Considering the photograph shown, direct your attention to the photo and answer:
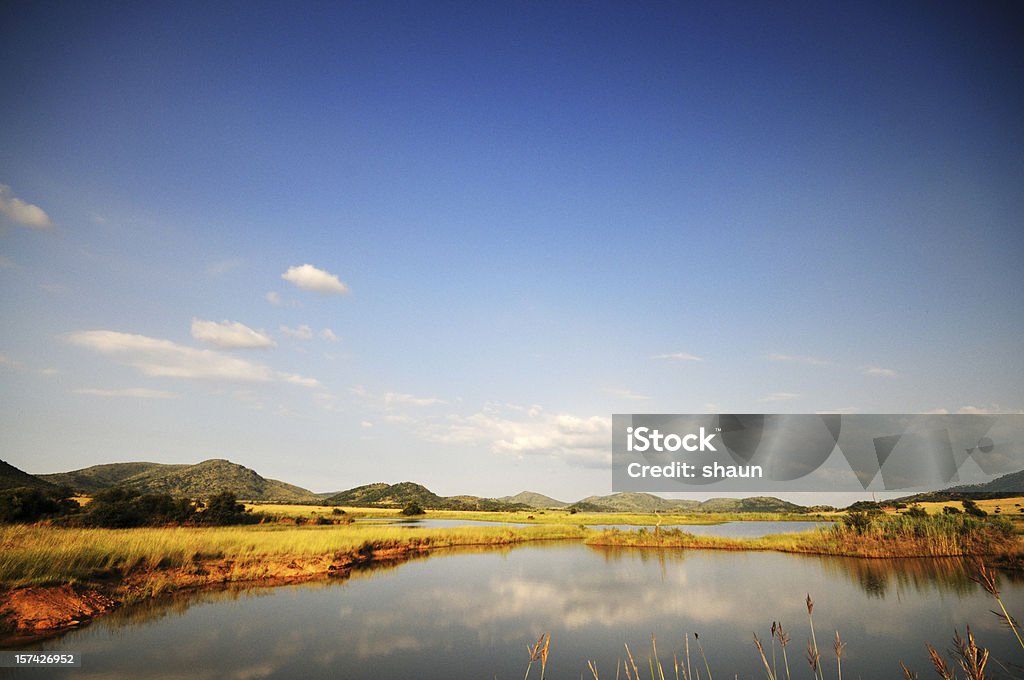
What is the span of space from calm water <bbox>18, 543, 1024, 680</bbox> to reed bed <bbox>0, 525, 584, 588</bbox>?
9.15ft

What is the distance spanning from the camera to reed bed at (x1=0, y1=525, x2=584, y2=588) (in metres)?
15.6

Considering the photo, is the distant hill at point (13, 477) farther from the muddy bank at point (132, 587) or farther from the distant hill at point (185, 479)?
the muddy bank at point (132, 587)

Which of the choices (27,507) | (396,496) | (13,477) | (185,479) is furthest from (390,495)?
(27,507)

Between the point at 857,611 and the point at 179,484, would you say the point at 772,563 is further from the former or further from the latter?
the point at 179,484

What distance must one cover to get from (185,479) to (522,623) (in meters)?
139

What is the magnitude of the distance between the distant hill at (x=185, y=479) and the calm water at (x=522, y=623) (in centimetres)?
11160

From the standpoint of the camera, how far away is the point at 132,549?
65.1ft

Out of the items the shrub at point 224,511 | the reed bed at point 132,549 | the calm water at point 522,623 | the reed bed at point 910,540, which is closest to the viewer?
the calm water at point 522,623

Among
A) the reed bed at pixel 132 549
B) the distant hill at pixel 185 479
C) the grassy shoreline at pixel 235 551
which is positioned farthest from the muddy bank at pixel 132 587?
the distant hill at pixel 185 479

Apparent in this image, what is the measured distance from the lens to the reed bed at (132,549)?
15.6 m

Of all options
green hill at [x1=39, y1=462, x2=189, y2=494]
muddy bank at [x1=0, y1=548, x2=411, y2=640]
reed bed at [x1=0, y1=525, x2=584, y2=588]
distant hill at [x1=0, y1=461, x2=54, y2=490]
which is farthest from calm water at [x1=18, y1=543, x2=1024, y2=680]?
green hill at [x1=39, y1=462, x2=189, y2=494]

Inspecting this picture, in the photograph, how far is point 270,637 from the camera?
46.2 ft

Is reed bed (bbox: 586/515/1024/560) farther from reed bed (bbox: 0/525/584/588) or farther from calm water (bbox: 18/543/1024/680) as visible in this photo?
reed bed (bbox: 0/525/584/588)

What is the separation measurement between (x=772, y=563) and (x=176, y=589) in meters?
29.3
